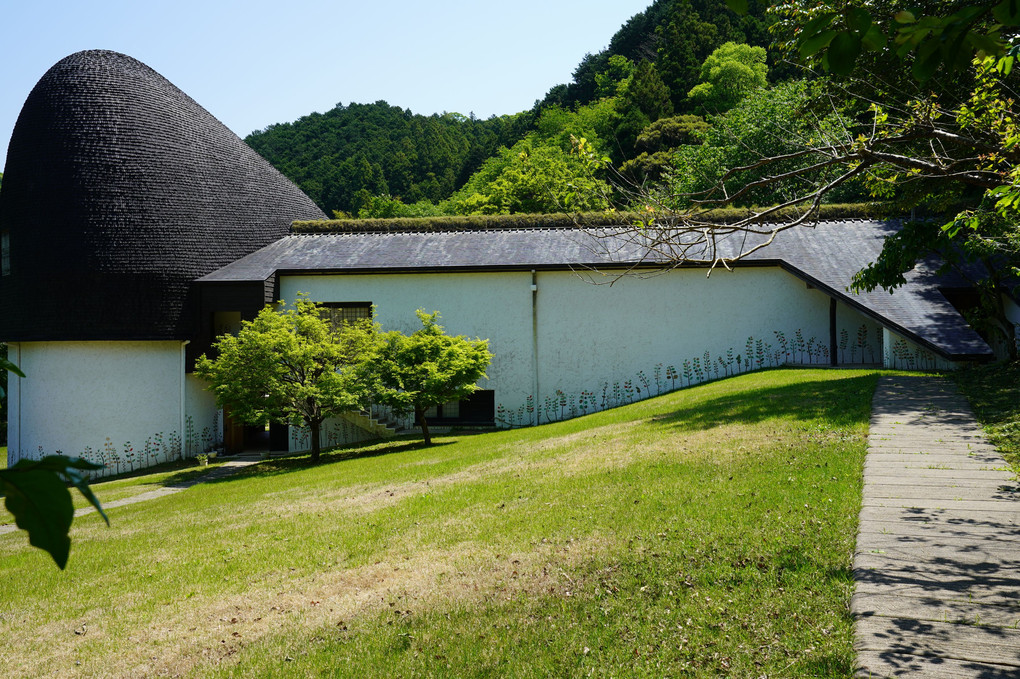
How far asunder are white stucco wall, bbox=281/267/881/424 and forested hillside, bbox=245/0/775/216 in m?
22.8

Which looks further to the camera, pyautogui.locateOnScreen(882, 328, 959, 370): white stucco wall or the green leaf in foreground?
pyautogui.locateOnScreen(882, 328, 959, 370): white stucco wall

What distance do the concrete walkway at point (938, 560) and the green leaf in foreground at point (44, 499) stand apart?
4.20m

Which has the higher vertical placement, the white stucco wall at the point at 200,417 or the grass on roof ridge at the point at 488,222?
the grass on roof ridge at the point at 488,222

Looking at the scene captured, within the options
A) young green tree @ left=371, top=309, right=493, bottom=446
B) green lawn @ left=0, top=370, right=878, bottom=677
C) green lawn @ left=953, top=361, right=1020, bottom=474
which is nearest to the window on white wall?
young green tree @ left=371, top=309, right=493, bottom=446

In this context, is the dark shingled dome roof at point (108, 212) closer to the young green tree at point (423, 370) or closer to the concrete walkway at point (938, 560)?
the young green tree at point (423, 370)

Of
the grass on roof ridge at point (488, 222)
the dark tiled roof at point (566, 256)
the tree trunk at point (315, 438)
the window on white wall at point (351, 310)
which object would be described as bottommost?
the tree trunk at point (315, 438)

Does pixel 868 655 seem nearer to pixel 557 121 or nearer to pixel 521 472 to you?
pixel 521 472

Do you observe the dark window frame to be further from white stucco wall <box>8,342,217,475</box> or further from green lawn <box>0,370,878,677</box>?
green lawn <box>0,370,878,677</box>

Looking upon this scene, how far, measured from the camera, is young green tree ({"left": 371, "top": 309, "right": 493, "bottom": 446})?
17.5m

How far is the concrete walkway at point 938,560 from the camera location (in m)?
4.14

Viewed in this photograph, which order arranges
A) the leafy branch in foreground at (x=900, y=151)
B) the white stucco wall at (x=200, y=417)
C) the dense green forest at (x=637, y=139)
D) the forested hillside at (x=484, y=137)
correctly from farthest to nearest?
the forested hillside at (x=484, y=137) → the white stucco wall at (x=200, y=417) → the dense green forest at (x=637, y=139) → the leafy branch in foreground at (x=900, y=151)

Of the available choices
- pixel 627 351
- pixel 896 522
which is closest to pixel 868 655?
pixel 896 522

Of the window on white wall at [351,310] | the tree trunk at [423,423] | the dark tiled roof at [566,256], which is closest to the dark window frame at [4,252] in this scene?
the dark tiled roof at [566,256]

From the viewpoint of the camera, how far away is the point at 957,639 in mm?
4289
